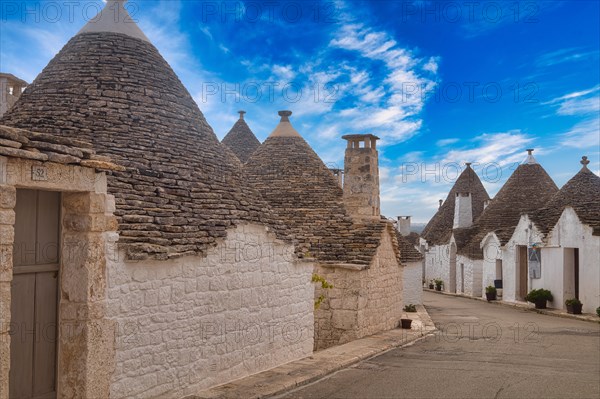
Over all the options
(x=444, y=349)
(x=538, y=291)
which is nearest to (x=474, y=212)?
(x=538, y=291)

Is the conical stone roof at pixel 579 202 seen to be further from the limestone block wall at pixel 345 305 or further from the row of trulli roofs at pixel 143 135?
the row of trulli roofs at pixel 143 135

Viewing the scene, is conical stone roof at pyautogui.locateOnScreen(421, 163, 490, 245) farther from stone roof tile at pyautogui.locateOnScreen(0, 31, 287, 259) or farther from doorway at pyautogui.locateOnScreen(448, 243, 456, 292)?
stone roof tile at pyautogui.locateOnScreen(0, 31, 287, 259)

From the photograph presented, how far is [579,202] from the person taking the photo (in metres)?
21.0

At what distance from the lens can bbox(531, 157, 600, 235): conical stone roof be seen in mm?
20188

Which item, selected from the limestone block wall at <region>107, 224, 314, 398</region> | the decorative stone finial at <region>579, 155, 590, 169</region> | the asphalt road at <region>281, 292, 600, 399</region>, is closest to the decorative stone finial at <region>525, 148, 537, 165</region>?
the decorative stone finial at <region>579, 155, 590, 169</region>

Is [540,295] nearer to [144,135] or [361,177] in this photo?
[361,177]

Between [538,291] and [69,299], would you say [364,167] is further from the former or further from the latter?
[538,291]

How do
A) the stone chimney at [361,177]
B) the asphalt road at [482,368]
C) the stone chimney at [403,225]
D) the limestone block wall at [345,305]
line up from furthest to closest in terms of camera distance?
the stone chimney at [403,225], the stone chimney at [361,177], the limestone block wall at [345,305], the asphalt road at [482,368]

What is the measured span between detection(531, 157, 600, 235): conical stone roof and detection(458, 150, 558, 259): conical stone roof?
4173mm

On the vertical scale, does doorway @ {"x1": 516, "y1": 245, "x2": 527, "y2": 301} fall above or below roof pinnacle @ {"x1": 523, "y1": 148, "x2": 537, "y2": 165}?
below

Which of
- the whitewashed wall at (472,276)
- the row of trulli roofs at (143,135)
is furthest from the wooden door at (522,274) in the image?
the row of trulli roofs at (143,135)

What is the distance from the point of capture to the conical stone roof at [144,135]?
743 cm

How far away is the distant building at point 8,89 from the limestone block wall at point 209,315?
7.86 meters

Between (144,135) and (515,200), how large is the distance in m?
24.9
